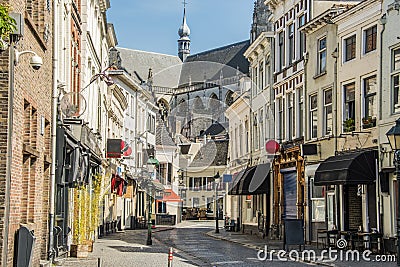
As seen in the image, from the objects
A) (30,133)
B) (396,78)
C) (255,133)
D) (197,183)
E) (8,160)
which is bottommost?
(8,160)

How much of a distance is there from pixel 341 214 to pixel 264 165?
41.1 feet

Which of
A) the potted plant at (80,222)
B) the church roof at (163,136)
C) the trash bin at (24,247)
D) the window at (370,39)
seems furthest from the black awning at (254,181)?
the church roof at (163,136)

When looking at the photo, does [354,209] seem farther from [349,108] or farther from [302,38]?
[302,38]

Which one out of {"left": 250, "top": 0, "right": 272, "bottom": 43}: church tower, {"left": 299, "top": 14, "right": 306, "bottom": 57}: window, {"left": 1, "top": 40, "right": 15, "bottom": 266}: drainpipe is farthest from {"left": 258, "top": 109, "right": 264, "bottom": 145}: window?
{"left": 1, "top": 40, "right": 15, "bottom": 266}: drainpipe

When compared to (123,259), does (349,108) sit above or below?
above

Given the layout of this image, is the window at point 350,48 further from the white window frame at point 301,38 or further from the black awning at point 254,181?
the black awning at point 254,181

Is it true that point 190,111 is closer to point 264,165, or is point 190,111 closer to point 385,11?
point 264,165

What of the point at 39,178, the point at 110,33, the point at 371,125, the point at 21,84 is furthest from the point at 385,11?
the point at 110,33

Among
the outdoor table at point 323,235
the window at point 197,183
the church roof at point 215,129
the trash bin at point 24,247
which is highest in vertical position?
the church roof at point 215,129

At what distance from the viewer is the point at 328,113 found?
31.2m

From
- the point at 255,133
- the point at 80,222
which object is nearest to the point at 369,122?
the point at 80,222

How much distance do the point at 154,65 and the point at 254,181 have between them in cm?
9417

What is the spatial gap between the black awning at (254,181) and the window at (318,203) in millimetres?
7957

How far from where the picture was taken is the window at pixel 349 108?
28578mm
